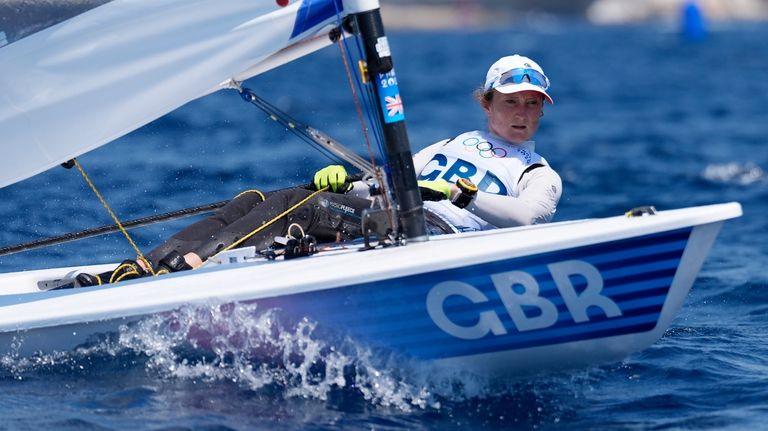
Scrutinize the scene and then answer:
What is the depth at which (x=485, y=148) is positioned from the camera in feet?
15.0

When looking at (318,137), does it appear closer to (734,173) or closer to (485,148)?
(485,148)

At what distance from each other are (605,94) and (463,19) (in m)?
60.9

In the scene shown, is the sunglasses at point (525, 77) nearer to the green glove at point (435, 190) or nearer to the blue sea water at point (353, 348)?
the green glove at point (435, 190)

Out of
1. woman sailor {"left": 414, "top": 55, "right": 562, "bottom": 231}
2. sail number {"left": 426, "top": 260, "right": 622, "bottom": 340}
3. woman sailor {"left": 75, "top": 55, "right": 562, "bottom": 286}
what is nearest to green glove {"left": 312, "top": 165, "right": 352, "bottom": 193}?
woman sailor {"left": 75, "top": 55, "right": 562, "bottom": 286}

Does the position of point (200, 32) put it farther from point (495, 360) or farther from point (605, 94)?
point (605, 94)

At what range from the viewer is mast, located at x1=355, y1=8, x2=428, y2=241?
157 inches

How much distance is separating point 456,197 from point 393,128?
0.43 meters

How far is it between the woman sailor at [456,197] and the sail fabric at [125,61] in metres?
0.55

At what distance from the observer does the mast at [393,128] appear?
3.99 meters

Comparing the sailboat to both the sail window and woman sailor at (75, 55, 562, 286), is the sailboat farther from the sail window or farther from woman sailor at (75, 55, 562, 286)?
woman sailor at (75, 55, 562, 286)

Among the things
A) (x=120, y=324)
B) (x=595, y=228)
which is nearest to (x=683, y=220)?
(x=595, y=228)

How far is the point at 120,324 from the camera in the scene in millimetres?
3961

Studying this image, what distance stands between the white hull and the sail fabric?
25.6 inches

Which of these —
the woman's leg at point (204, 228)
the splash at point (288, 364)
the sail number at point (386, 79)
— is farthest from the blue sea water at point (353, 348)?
the sail number at point (386, 79)
